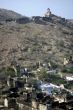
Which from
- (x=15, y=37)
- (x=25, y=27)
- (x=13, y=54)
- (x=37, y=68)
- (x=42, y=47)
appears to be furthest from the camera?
(x=25, y=27)

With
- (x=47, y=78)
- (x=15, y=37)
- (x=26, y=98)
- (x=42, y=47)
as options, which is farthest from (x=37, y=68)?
(x=26, y=98)

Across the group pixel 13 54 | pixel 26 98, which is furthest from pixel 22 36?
pixel 26 98

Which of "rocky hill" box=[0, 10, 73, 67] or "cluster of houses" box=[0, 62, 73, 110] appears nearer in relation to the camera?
"cluster of houses" box=[0, 62, 73, 110]

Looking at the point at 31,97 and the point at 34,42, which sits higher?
the point at 34,42

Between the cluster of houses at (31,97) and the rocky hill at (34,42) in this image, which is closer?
the cluster of houses at (31,97)

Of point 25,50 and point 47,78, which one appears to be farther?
point 25,50

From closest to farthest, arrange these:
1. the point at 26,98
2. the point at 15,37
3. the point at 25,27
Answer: the point at 26,98
the point at 15,37
the point at 25,27

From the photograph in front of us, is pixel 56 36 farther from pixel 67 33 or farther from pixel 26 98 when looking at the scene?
pixel 26 98
